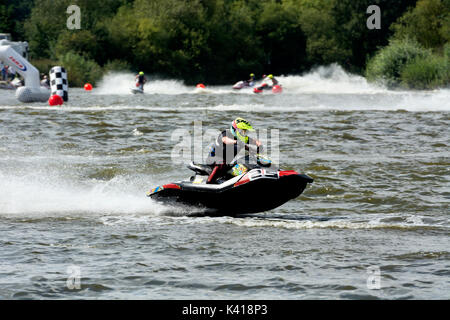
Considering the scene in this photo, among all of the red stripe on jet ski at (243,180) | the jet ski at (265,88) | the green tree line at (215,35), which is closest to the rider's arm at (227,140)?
the red stripe on jet ski at (243,180)

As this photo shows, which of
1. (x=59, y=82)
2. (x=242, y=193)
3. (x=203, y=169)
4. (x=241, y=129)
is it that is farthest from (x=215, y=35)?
(x=242, y=193)

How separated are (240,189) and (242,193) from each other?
7 cm

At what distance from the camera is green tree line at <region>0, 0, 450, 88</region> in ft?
189

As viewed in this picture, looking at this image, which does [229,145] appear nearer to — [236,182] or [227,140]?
[227,140]

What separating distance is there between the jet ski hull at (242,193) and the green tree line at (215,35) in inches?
1707

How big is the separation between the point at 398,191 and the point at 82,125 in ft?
38.3

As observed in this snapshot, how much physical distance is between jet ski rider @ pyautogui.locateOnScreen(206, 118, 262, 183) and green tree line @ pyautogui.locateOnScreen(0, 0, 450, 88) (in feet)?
143

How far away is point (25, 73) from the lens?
30.0 meters

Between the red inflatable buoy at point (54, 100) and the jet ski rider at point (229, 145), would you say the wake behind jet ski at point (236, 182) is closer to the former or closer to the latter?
the jet ski rider at point (229, 145)

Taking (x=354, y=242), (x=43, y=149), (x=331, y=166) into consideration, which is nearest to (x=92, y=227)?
(x=354, y=242)

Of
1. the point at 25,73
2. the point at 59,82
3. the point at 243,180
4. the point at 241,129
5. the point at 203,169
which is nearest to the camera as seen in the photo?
the point at 243,180

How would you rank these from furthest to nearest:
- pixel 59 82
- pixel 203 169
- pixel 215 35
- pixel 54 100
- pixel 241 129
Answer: pixel 215 35, pixel 59 82, pixel 54 100, pixel 203 169, pixel 241 129

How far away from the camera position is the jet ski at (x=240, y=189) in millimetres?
10180
